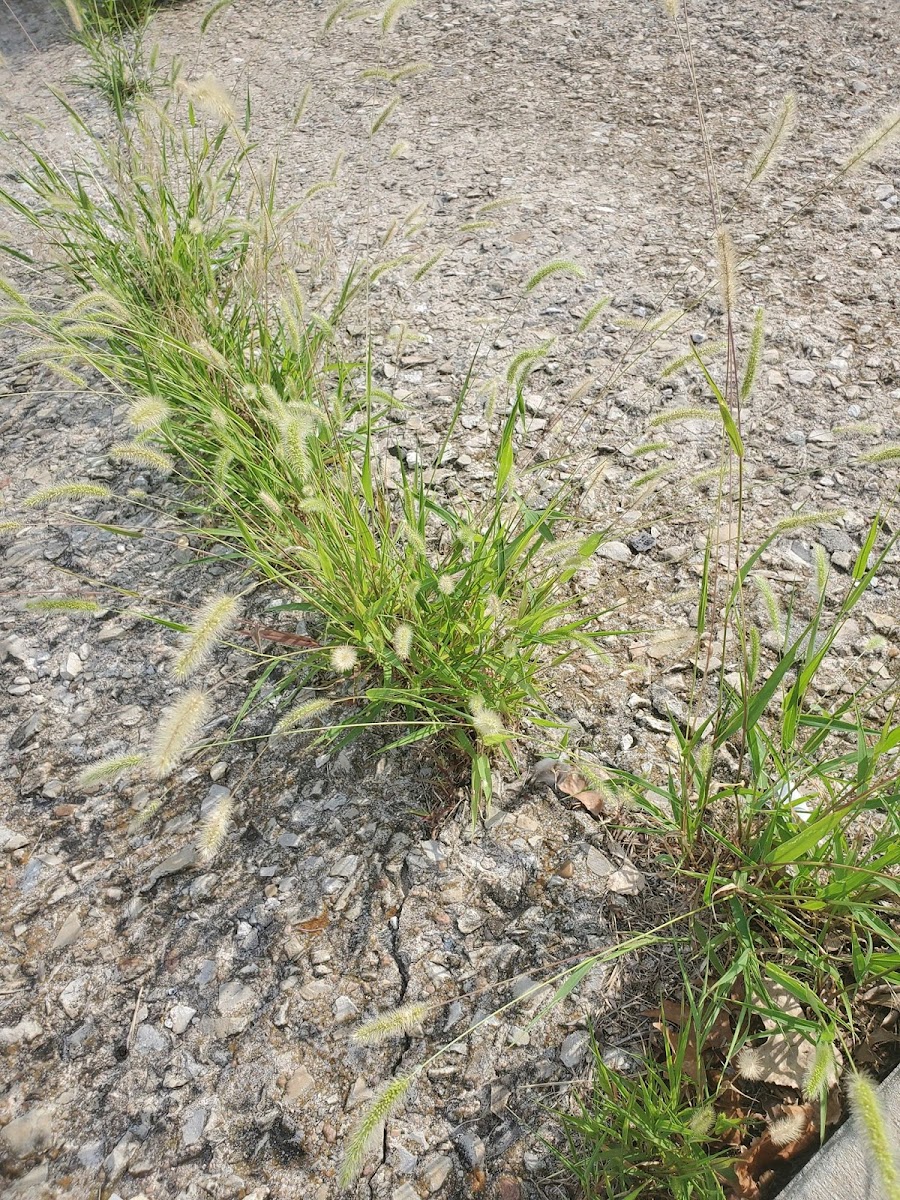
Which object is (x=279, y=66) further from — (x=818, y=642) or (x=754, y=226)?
(x=818, y=642)

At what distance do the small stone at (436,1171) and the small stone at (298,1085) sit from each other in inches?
10.7

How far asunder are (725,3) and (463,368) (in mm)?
3603

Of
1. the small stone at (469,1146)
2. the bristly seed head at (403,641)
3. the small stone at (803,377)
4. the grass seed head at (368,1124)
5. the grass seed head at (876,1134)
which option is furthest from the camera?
the small stone at (803,377)

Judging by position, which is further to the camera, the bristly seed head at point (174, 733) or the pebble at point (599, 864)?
the pebble at point (599, 864)

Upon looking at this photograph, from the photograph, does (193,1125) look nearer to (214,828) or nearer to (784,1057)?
(214,828)

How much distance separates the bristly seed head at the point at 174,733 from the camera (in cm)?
136

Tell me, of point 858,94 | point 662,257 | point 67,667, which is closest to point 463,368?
point 662,257

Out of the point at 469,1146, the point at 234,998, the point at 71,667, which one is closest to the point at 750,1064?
A: the point at 469,1146

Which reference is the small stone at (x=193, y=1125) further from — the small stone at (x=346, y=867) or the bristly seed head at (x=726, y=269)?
the bristly seed head at (x=726, y=269)

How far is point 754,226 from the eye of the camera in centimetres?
354

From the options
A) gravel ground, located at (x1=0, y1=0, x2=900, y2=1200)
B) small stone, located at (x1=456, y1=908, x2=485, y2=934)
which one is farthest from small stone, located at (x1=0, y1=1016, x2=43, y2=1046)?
small stone, located at (x1=456, y1=908, x2=485, y2=934)

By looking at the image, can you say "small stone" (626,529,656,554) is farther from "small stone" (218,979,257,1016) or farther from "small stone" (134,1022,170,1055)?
"small stone" (134,1022,170,1055)

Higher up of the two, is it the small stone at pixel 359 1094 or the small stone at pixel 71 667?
the small stone at pixel 71 667

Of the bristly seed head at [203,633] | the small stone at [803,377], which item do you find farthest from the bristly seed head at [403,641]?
the small stone at [803,377]
